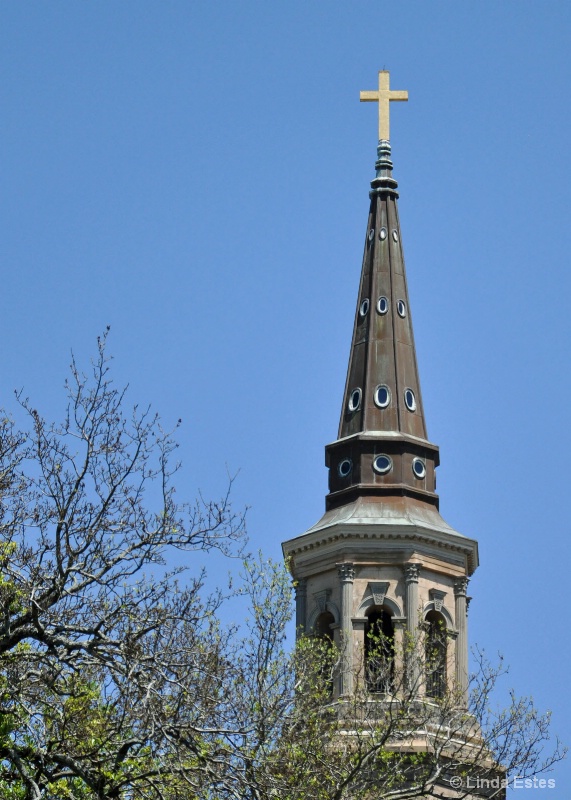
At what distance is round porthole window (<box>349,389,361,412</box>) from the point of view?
6694 cm

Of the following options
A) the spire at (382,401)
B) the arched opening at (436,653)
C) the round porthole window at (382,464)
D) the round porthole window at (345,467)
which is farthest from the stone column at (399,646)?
the round porthole window at (345,467)

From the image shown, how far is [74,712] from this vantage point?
30.2 metres

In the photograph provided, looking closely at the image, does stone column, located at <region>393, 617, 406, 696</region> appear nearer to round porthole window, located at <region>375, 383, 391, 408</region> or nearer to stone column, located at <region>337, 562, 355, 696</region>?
stone column, located at <region>337, 562, 355, 696</region>

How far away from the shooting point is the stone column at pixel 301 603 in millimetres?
63062

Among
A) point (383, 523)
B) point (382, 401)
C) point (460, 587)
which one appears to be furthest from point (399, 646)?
point (382, 401)

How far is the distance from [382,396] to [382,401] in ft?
0.57

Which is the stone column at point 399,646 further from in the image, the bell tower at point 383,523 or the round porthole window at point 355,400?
the round porthole window at point 355,400

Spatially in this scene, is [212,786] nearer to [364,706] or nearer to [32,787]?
[32,787]

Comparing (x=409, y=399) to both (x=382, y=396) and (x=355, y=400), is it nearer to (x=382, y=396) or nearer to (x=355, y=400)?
(x=382, y=396)

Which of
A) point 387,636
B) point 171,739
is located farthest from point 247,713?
point 387,636

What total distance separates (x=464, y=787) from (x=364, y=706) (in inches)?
223

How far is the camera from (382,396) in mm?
66875

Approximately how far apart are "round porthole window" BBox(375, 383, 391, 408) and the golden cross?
10.9 m

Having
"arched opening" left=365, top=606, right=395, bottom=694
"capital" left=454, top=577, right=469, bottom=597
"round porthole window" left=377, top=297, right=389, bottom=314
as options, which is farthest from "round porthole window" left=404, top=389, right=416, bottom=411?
"arched opening" left=365, top=606, right=395, bottom=694
